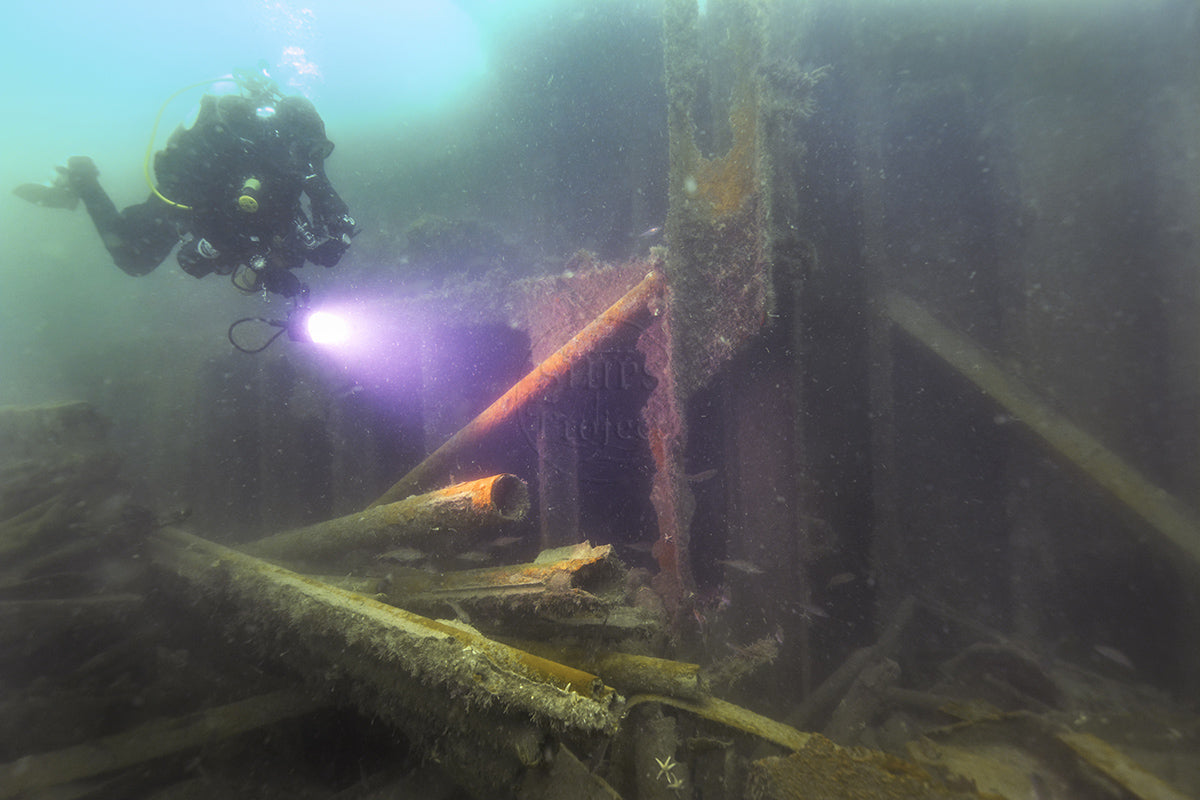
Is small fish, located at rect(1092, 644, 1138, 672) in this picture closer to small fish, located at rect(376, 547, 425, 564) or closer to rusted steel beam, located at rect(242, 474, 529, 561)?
rusted steel beam, located at rect(242, 474, 529, 561)

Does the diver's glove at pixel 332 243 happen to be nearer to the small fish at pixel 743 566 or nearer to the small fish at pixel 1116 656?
the small fish at pixel 743 566

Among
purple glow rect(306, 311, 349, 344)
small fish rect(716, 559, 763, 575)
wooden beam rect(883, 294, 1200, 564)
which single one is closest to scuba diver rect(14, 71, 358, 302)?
purple glow rect(306, 311, 349, 344)

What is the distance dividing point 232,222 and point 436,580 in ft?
14.7

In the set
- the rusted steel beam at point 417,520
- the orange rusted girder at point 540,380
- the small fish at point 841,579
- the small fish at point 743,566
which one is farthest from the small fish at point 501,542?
the small fish at point 841,579

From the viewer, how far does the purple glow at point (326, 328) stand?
19.3ft

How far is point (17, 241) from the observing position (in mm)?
16438

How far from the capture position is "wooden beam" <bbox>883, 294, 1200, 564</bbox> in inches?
112

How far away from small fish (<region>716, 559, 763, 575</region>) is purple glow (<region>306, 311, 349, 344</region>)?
5.61 m

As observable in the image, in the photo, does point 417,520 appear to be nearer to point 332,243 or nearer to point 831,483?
point 831,483

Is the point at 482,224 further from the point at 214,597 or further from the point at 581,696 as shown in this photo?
the point at 581,696

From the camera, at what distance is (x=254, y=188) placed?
14.1 ft

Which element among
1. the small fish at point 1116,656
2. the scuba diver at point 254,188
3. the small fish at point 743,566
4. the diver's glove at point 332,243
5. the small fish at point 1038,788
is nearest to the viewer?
the small fish at point 1038,788

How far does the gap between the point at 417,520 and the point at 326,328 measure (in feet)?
14.1

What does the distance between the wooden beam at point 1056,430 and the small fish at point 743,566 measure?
7.17 ft
